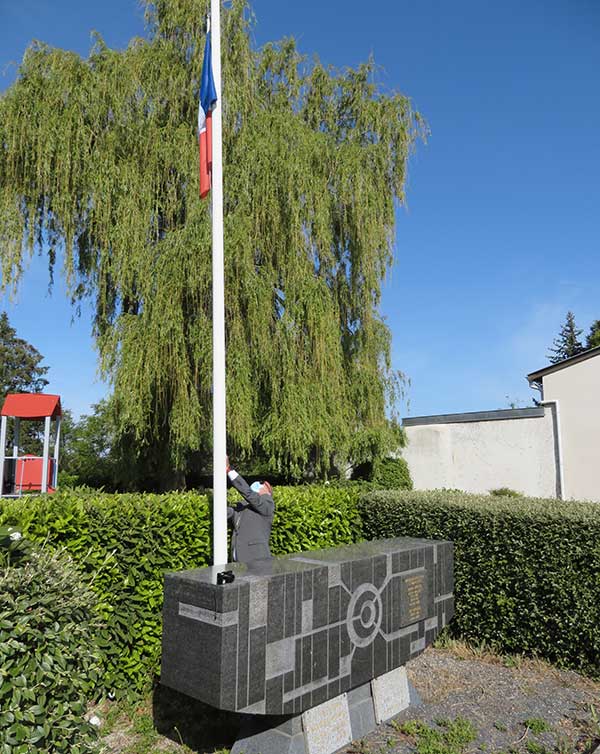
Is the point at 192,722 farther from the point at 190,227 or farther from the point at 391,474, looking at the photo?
the point at 391,474

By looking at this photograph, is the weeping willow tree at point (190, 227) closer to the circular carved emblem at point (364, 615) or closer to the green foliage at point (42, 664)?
the circular carved emblem at point (364, 615)

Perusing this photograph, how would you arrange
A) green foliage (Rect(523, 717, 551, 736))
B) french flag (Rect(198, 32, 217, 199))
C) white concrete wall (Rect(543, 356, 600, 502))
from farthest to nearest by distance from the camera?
white concrete wall (Rect(543, 356, 600, 502)) → french flag (Rect(198, 32, 217, 199)) → green foliage (Rect(523, 717, 551, 736))

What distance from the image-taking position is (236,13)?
9.90m

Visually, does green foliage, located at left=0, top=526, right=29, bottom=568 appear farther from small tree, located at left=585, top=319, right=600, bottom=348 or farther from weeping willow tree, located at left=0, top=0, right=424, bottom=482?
small tree, located at left=585, top=319, right=600, bottom=348

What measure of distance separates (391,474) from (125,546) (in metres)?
8.49

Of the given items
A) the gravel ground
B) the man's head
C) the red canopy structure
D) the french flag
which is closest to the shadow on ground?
the gravel ground

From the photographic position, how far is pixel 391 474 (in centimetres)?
1247

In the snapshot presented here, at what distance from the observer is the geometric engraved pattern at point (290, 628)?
333 centimetres

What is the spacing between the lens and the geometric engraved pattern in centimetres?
333

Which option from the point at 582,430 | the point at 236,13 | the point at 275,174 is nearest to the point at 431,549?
the point at 275,174

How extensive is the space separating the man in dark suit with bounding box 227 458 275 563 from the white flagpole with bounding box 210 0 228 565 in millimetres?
344

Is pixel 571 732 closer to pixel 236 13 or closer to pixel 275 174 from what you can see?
pixel 275 174

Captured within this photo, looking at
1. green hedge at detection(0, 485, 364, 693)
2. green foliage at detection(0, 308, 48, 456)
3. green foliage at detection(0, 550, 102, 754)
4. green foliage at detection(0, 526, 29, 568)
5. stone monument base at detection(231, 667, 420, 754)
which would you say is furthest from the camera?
green foliage at detection(0, 308, 48, 456)

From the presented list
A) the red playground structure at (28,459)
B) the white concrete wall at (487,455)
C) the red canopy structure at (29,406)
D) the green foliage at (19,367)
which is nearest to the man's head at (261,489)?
the red playground structure at (28,459)
